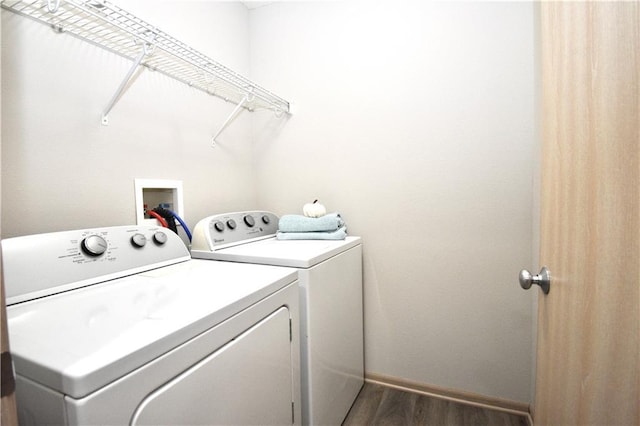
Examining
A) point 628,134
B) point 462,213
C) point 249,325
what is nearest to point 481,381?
point 462,213

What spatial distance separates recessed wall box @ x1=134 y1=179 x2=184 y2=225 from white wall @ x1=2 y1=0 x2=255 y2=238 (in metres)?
0.03

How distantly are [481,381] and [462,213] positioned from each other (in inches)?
38.7

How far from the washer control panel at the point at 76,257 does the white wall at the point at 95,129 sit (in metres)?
0.20

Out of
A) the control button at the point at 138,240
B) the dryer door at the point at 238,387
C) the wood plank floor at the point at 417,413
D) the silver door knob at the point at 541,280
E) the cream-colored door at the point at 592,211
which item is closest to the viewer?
the cream-colored door at the point at 592,211

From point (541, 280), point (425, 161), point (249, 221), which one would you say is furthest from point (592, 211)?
point (249, 221)

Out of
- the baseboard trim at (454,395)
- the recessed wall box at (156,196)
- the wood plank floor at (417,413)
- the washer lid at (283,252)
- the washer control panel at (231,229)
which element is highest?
the recessed wall box at (156,196)

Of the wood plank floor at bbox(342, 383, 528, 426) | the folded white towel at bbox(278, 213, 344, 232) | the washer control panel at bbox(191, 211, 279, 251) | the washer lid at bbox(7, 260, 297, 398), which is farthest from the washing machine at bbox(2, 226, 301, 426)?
the wood plank floor at bbox(342, 383, 528, 426)

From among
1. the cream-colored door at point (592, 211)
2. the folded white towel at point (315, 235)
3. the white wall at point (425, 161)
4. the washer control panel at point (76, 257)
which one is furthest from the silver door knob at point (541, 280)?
the washer control panel at point (76, 257)

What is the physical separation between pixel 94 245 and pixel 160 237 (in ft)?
0.85

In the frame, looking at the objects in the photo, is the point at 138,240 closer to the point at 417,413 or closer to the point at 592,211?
the point at 592,211

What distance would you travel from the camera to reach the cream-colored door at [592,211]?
48 cm

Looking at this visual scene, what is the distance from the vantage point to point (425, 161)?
1812 mm

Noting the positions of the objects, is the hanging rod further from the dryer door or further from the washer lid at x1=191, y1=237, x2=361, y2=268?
the dryer door

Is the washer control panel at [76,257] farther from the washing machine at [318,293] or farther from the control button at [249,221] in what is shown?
the control button at [249,221]
